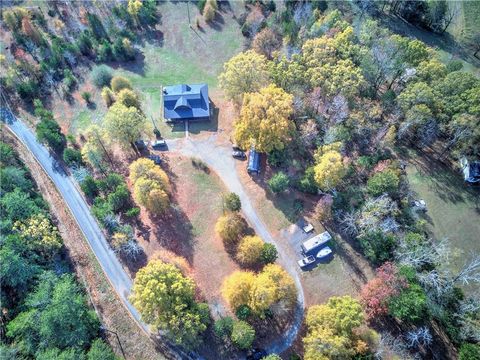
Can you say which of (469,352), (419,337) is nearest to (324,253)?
(419,337)

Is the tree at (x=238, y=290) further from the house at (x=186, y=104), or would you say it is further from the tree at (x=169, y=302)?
the house at (x=186, y=104)

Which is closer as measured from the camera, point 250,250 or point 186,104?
point 250,250

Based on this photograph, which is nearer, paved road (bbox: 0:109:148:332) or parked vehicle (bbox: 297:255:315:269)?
parked vehicle (bbox: 297:255:315:269)

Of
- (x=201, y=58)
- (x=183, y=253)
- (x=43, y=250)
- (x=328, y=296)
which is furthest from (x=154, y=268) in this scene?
(x=201, y=58)

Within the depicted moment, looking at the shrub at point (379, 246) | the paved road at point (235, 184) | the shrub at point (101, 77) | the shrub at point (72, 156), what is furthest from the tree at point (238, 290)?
the shrub at point (101, 77)

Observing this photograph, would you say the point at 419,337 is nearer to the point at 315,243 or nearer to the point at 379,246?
the point at 379,246

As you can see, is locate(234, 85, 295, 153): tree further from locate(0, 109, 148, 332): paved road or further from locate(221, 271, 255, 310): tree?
locate(0, 109, 148, 332): paved road

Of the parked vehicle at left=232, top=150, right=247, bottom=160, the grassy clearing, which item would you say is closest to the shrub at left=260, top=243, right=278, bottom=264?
the parked vehicle at left=232, top=150, right=247, bottom=160
